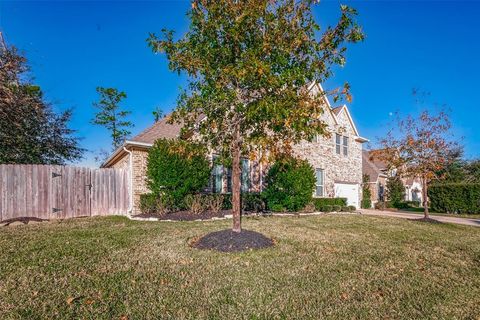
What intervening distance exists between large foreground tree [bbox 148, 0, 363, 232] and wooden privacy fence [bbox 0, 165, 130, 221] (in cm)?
757

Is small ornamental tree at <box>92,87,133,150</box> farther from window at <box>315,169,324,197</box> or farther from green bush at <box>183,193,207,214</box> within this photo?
window at <box>315,169,324,197</box>

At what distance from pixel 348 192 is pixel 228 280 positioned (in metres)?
19.3

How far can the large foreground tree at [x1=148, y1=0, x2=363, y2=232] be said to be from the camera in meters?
5.55

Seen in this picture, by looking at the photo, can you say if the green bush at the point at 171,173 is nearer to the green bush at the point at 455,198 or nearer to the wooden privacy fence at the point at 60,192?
the wooden privacy fence at the point at 60,192

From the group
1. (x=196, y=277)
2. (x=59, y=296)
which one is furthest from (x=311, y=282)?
(x=59, y=296)

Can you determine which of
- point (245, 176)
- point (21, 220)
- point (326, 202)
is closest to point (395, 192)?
point (326, 202)

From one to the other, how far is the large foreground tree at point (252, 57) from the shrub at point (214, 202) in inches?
216

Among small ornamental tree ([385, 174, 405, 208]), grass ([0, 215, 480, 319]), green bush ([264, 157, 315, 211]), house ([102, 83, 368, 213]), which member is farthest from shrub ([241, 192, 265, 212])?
small ornamental tree ([385, 174, 405, 208])

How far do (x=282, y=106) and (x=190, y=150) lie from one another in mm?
2405

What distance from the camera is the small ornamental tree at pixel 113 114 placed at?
25.5 metres

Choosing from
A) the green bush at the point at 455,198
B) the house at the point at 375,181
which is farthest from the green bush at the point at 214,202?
the house at the point at 375,181

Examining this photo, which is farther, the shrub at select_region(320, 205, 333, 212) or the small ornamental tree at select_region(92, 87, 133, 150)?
the small ornamental tree at select_region(92, 87, 133, 150)

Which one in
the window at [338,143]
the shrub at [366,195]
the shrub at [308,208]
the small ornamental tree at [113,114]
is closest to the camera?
the shrub at [308,208]

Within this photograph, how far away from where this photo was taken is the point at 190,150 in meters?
6.35
